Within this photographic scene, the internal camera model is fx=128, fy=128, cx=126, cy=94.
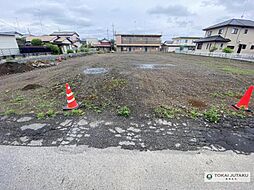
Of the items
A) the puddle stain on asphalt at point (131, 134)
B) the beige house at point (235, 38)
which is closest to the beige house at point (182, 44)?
the beige house at point (235, 38)

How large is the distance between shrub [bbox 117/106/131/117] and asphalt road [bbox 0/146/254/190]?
3.71 feet

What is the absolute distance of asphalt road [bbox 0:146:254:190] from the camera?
5.25 feet

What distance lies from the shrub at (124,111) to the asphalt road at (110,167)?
3.71 feet

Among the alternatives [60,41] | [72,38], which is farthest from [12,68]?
[72,38]

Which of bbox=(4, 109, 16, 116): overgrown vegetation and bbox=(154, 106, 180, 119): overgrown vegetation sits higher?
bbox=(154, 106, 180, 119): overgrown vegetation

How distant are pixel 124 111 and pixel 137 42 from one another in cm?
4638

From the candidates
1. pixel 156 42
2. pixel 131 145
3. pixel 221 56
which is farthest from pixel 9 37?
pixel 156 42

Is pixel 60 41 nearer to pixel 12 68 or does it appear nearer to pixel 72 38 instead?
pixel 72 38

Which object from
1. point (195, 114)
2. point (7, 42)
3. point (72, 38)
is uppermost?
point (72, 38)

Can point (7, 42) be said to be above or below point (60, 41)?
below

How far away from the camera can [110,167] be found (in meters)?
1.83

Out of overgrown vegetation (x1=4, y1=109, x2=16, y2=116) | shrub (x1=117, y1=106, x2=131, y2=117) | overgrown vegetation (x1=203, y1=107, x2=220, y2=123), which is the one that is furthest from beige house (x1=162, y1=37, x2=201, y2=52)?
overgrown vegetation (x1=4, y1=109, x2=16, y2=116)

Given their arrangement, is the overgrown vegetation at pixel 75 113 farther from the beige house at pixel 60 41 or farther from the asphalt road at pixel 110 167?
the beige house at pixel 60 41

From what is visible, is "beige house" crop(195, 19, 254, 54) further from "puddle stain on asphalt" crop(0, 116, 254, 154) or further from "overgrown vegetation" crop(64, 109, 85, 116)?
"overgrown vegetation" crop(64, 109, 85, 116)
